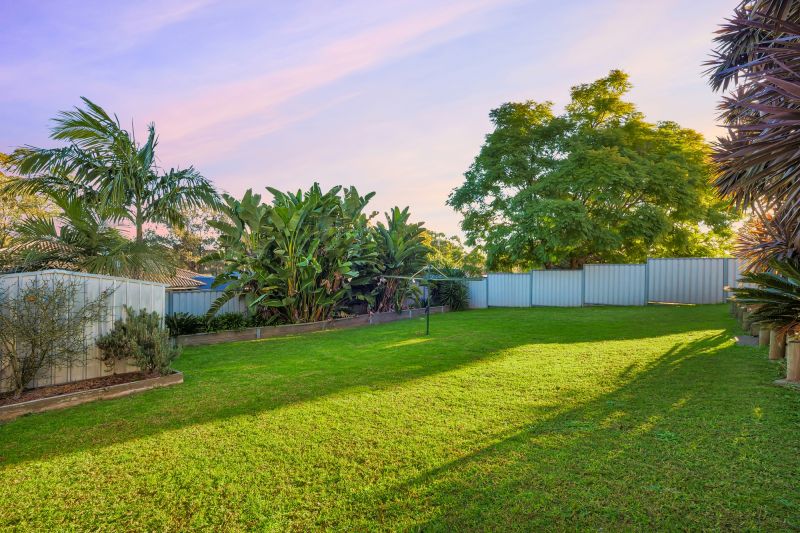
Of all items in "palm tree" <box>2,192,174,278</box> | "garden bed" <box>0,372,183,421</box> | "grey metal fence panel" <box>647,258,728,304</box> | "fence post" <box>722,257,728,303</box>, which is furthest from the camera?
"grey metal fence panel" <box>647,258,728,304</box>

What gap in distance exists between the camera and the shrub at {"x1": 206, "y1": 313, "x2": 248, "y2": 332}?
855 cm

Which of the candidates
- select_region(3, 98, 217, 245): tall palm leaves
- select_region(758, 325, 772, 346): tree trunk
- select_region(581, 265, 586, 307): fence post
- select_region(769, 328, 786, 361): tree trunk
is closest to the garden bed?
select_region(3, 98, 217, 245): tall palm leaves

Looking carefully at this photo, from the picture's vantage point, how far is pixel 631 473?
235 cm

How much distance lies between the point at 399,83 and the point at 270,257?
5.45m

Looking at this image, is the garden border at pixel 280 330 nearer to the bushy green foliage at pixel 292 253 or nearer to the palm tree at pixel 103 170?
the bushy green foliage at pixel 292 253

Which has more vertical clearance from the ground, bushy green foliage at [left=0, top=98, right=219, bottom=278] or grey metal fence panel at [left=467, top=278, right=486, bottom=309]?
bushy green foliage at [left=0, top=98, right=219, bottom=278]

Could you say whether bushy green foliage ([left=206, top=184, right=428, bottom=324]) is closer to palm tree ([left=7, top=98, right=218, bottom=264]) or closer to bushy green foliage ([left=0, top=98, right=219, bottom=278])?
palm tree ([left=7, top=98, right=218, bottom=264])

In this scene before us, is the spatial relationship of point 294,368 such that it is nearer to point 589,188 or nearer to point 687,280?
point 589,188

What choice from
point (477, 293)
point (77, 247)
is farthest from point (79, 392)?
point (477, 293)

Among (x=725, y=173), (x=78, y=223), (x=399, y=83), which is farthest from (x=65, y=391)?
(x=399, y=83)

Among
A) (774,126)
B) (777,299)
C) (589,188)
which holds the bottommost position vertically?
(777,299)

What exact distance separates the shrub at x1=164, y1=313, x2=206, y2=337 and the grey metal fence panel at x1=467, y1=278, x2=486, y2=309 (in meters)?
11.1

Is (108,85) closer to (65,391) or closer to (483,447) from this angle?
(65,391)

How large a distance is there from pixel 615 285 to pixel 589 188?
3764 millimetres
